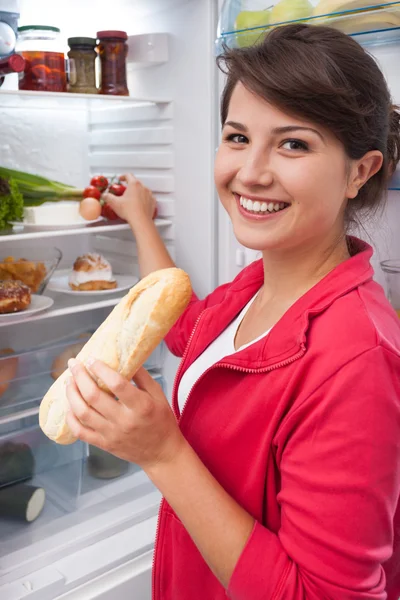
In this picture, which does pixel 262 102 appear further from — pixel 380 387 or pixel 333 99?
pixel 380 387

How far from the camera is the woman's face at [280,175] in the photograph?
90cm

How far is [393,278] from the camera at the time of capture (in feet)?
4.36

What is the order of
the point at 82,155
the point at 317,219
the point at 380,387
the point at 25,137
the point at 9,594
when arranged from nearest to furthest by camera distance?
the point at 380,387 < the point at 317,219 < the point at 9,594 < the point at 25,137 < the point at 82,155

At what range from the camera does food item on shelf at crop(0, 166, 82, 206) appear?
168 centimetres

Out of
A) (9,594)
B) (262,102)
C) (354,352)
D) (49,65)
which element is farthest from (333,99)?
(9,594)

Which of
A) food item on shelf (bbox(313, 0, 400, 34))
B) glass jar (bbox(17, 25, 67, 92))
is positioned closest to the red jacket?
food item on shelf (bbox(313, 0, 400, 34))

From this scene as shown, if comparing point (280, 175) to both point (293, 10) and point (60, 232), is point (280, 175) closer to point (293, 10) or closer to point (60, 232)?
point (293, 10)

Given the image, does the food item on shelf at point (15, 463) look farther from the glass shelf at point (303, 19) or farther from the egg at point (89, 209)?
the glass shelf at point (303, 19)

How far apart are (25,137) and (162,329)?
1.11m

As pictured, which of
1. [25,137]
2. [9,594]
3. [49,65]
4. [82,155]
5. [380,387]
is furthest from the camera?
[82,155]

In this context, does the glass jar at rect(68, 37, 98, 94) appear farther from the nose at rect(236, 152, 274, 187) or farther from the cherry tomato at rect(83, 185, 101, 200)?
the nose at rect(236, 152, 274, 187)

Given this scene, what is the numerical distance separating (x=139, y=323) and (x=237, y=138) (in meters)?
0.31

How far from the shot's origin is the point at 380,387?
824mm

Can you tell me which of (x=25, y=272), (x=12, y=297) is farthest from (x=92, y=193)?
(x=12, y=297)
